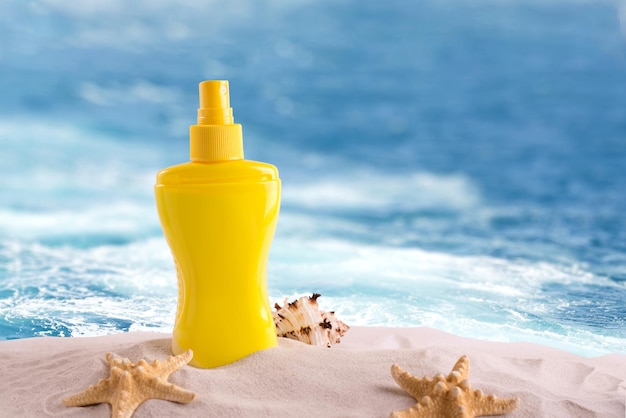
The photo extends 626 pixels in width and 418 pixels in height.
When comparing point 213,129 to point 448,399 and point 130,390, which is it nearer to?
point 130,390

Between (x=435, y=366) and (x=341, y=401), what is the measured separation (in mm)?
229

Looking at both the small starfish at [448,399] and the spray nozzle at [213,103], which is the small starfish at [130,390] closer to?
the small starfish at [448,399]

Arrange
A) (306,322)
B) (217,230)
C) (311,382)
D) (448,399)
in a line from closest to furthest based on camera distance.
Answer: (448,399) → (311,382) → (217,230) → (306,322)

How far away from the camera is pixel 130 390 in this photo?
130cm

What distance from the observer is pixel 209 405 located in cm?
130

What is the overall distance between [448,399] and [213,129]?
69cm

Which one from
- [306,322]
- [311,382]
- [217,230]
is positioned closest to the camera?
[311,382]

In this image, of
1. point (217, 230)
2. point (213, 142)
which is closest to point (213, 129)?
point (213, 142)

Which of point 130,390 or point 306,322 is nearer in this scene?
point 130,390

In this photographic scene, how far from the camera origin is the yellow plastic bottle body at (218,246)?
4.87ft

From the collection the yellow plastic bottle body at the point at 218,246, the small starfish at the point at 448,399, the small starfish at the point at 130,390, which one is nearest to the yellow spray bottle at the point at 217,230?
the yellow plastic bottle body at the point at 218,246

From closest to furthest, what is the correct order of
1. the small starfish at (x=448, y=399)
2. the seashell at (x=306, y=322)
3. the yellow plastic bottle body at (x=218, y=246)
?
the small starfish at (x=448, y=399) → the yellow plastic bottle body at (x=218, y=246) → the seashell at (x=306, y=322)

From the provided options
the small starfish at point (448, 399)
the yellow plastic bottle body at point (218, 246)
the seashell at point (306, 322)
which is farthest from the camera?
the seashell at point (306, 322)

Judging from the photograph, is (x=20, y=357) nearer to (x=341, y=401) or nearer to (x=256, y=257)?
(x=256, y=257)
